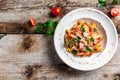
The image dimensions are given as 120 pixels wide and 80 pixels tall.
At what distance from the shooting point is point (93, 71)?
264 cm

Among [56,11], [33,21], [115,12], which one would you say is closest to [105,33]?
[115,12]

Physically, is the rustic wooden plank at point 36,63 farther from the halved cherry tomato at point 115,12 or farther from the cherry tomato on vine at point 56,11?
the halved cherry tomato at point 115,12

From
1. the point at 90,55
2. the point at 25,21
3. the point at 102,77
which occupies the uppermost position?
the point at 25,21

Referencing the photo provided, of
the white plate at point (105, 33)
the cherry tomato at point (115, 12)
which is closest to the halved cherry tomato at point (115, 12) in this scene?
the cherry tomato at point (115, 12)

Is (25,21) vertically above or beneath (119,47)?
above

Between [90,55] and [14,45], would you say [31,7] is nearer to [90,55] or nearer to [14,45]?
[14,45]

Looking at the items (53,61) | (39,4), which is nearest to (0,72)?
(53,61)

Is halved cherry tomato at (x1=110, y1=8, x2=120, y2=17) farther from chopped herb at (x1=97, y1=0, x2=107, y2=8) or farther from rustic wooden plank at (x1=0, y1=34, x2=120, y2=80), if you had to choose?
rustic wooden plank at (x1=0, y1=34, x2=120, y2=80)

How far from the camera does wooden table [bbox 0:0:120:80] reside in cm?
264

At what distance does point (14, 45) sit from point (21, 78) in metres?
0.22

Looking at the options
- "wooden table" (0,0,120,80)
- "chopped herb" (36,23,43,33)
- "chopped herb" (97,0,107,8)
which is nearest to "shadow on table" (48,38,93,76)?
"wooden table" (0,0,120,80)

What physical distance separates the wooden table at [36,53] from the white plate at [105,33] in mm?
113

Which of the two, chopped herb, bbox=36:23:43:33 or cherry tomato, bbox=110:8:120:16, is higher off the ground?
cherry tomato, bbox=110:8:120:16

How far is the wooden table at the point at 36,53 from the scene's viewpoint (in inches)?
104
